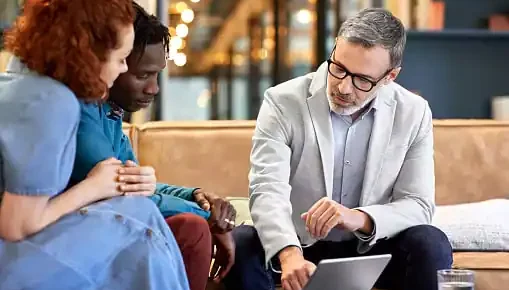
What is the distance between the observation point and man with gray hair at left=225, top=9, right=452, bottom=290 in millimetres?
2100

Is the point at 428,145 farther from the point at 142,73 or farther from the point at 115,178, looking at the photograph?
the point at 115,178

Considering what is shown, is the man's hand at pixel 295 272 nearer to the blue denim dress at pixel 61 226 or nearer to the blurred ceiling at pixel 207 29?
the blue denim dress at pixel 61 226

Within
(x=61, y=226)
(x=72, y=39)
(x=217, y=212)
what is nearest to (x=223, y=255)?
(x=217, y=212)

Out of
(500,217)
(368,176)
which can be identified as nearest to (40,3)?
(368,176)

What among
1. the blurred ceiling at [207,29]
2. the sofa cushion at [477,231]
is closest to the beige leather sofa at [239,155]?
the sofa cushion at [477,231]

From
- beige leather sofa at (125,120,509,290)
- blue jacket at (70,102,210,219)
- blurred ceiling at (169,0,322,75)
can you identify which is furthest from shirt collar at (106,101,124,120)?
blurred ceiling at (169,0,322,75)

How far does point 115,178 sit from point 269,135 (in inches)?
27.6

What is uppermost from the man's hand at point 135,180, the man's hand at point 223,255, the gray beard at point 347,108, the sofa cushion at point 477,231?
the gray beard at point 347,108

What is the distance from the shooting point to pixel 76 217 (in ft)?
5.02

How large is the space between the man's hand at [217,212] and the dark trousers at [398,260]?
0.49ft

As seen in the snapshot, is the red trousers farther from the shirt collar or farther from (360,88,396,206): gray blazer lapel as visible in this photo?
(360,88,396,206): gray blazer lapel

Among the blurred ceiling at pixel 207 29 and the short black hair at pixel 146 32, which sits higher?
the short black hair at pixel 146 32

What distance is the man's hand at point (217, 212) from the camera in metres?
1.97

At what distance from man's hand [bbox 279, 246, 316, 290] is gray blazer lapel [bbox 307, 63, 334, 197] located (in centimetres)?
34
